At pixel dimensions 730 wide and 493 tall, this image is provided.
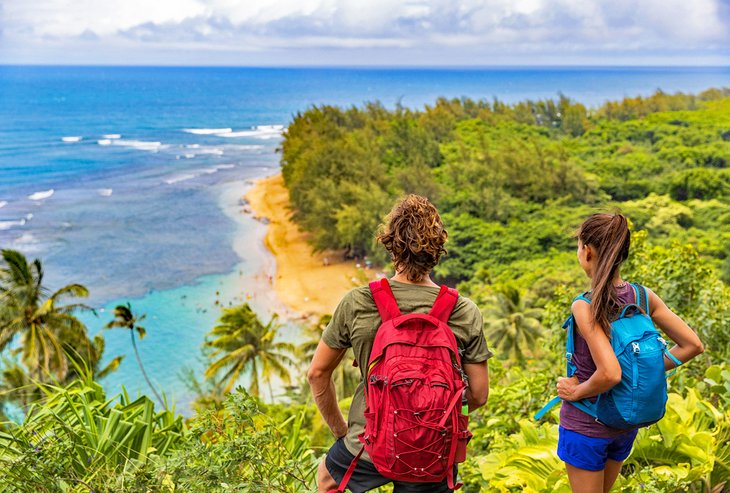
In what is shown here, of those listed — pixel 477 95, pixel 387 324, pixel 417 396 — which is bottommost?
pixel 477 95

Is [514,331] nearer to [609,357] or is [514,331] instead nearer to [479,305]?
[479,305]

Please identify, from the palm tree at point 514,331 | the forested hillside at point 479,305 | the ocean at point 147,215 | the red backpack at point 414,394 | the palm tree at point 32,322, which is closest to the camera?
the red backpack at point 414,394

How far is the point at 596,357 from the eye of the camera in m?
2.06

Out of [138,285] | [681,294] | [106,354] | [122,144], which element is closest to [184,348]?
[106,354]

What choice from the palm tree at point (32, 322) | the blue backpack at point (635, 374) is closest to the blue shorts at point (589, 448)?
the blue backpack at point (635, 374)

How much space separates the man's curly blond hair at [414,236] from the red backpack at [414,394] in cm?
10

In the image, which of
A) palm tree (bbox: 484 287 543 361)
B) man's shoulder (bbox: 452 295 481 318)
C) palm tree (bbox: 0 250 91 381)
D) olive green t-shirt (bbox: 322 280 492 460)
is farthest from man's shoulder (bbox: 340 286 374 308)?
palm tree (bbox: 484 287 543 361)

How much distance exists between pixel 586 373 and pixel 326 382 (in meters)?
0.89

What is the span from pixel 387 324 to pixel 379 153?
1754 inches

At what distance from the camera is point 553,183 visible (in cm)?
3897

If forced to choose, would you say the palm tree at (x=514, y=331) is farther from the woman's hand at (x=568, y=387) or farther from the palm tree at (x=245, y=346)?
the woman's hand at (x=568, y=387)

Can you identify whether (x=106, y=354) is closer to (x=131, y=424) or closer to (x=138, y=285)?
(x=138, y=285)

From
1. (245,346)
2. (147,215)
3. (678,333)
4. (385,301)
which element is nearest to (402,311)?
(385,301)

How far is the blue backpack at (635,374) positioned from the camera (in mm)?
2059
